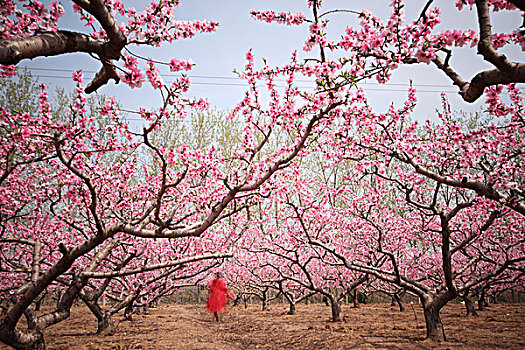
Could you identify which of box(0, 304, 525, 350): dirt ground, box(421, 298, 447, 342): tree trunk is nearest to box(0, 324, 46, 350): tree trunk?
box(0, 304, 525, 350): dirt ground

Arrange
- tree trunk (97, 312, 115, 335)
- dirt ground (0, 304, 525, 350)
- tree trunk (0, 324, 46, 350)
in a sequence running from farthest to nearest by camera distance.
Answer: tree trunk (97, 312, 115, 335) → dirt ground (0, 304, 525, 350) → tree trunk (0, 324, 46, 350)

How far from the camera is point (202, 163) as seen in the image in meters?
6.75

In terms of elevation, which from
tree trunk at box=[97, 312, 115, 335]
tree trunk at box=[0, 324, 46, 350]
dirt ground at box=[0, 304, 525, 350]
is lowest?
dirt ground at box=[0, 304, 525, 350]

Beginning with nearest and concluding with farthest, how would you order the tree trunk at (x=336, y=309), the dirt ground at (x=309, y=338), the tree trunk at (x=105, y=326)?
the dirt ground at (x=309, y=338)
the tree trunk at (x=105, y=326)
the tree trunk at (x=336, y=309)

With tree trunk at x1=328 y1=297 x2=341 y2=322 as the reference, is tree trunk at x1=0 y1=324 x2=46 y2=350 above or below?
above

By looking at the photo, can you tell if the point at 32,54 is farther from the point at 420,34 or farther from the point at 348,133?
the point at 348,133

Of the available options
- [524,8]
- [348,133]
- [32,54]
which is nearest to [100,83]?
[32,54]

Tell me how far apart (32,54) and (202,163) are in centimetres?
460

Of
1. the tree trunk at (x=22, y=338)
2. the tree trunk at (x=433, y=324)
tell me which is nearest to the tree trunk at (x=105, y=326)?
the tree trunk at (x=22, y=338)

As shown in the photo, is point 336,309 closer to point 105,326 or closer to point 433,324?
point 433,324

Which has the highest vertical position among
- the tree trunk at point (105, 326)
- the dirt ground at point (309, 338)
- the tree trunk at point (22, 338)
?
the tree trunk at point (22, 338)

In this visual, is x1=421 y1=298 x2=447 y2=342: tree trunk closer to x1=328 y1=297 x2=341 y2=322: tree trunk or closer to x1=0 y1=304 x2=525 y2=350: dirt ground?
x1=0 y1=304 x2=525 y2=350: dirt ground

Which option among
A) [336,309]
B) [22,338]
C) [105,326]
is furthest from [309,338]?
[22,338]

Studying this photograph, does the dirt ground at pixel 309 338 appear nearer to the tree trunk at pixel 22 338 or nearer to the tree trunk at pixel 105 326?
the tree trunk at pixel 105 326
